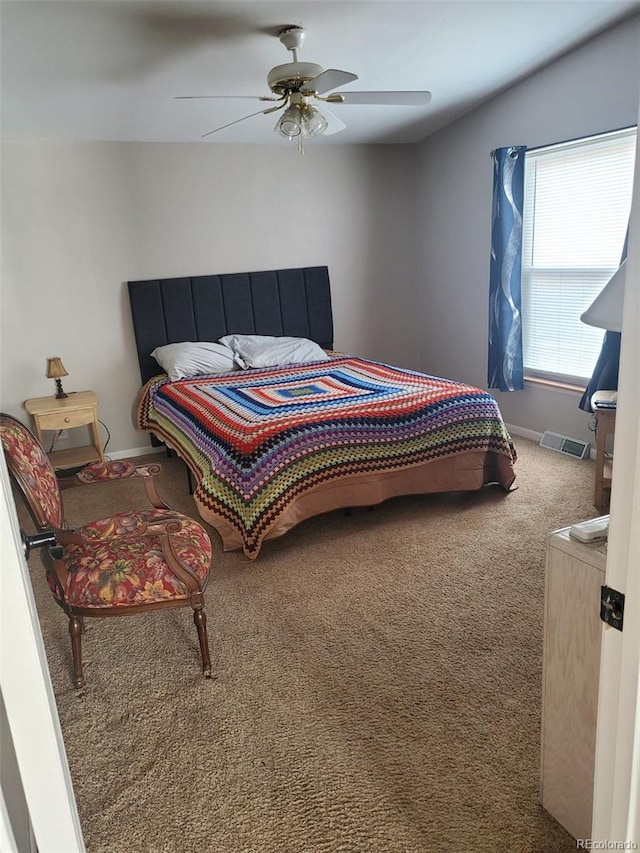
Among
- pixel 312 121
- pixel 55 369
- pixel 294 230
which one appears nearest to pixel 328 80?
pixel 312 121

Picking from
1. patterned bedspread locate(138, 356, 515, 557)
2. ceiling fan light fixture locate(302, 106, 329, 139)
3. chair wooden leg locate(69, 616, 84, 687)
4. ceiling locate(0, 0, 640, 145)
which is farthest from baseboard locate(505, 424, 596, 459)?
chair wooden leg locate(69, 616, 84, 687)

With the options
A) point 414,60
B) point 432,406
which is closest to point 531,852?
point 432,406

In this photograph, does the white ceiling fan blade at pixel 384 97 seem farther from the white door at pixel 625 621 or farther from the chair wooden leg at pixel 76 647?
the chair wooden leg at pixel 76 647

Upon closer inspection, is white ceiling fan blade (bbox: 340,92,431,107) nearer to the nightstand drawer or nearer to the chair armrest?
the chair armrest

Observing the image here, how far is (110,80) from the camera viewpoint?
10.4ft

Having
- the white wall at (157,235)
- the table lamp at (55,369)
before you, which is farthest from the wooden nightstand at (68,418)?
the white wall at (157,235)

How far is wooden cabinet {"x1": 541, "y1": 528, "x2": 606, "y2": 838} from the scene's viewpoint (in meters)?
1.38

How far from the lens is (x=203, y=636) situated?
2.18 meters

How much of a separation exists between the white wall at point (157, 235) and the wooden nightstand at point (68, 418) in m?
0.27

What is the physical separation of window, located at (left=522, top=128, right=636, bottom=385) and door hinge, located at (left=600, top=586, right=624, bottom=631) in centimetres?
329

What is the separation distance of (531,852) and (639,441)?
3.82 feet

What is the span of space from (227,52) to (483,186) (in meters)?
2.33

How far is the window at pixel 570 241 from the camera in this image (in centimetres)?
374

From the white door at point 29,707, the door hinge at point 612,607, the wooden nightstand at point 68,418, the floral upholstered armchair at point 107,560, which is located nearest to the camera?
the white door at point 29,707
